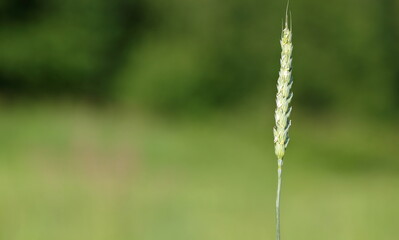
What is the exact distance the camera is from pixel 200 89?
29.8 metres

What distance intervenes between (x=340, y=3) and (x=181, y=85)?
6.72 metres

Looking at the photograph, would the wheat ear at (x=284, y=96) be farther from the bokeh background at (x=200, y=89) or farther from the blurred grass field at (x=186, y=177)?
the bokeh background at (x=200, y=89)

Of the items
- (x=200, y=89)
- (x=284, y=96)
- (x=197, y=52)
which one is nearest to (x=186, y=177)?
(x=200, y=89)

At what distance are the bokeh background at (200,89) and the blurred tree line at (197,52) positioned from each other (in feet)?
0.16

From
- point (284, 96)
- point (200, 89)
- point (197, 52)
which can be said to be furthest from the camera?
point (200, 89)

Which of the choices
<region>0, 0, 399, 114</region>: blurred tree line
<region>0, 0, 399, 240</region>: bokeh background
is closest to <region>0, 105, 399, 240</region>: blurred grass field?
<region>0, 0, 399, 240</region>: bokeh background

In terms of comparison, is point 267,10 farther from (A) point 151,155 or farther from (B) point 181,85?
(A) point 151,155

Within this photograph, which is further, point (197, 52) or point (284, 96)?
point (197, 52)

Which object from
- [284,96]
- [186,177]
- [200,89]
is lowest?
[186,177]

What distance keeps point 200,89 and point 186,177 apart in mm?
11557

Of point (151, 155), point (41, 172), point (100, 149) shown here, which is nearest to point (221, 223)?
point (41, 172)

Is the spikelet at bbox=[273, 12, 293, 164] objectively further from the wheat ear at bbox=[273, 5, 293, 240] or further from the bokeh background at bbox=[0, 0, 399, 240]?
the bokeh background at bbox=[0, 0, 399, 240]

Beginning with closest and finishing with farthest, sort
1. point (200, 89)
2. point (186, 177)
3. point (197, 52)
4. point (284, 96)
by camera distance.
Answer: point (284, 96) → point (186, 177) → point (197, 52) → point (200, 89)

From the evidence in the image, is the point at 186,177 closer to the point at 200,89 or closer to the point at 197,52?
the point at 200,89
